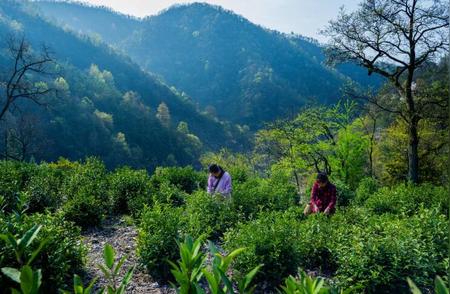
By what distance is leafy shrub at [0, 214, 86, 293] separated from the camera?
3867 millimetres

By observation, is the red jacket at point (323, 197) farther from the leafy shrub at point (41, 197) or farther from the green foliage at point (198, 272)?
the green foliage at point (198, 272)

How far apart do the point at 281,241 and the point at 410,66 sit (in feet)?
37.2

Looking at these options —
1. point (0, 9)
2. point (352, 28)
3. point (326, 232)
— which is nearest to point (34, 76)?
point (0, 9)

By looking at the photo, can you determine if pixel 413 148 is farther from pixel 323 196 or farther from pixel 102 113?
pixel 102 113

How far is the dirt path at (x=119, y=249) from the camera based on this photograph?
5059mm

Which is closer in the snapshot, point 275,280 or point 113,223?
point 275,280

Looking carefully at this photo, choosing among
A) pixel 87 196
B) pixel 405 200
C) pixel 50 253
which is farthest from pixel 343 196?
pixel 50 253

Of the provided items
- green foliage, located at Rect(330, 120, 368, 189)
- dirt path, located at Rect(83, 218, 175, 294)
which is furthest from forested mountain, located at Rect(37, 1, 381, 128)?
dirt path, located at Rect(83, 218, 175, 294)

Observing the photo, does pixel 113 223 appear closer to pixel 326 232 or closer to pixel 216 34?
pixel 326 232

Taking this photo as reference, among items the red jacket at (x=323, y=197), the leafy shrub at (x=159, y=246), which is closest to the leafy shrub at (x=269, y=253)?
the leafy shrub at (x=159, y=246)

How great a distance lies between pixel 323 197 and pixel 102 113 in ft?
254

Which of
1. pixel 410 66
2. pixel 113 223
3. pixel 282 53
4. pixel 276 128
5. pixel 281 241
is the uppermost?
pixel 282 53

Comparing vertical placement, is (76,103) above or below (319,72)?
below

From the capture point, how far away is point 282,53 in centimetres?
16850
